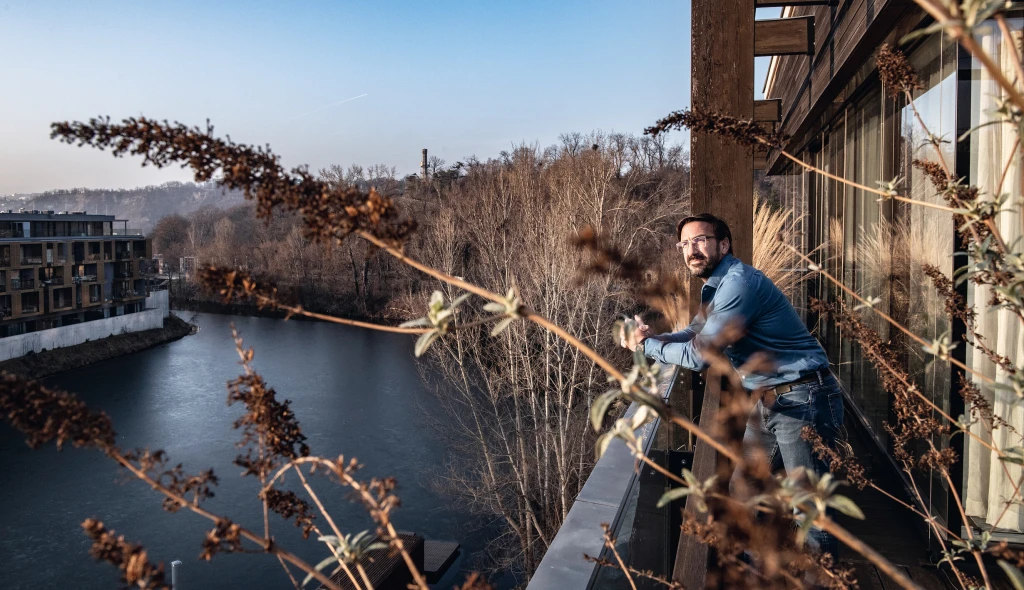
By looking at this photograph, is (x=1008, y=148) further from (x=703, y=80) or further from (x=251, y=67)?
(x=251, y=67)

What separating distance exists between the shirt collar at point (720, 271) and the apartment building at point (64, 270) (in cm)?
3952

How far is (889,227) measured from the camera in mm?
3361

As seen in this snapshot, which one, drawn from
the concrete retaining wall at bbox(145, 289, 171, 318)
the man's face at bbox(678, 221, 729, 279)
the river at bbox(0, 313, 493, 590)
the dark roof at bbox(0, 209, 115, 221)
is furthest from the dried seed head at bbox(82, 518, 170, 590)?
the concrete retaining wall at bbox(145, 289, 171, 318)

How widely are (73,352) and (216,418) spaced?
49.2 feet

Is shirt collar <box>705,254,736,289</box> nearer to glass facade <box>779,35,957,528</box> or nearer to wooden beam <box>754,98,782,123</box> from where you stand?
glass facade <box>779,35,957,528</box>

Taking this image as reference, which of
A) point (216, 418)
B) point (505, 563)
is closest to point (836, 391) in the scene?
point (505, 563)

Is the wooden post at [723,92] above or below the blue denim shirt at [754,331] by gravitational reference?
above

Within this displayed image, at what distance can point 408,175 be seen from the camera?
35.9m

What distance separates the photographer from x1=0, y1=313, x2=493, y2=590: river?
1723 centimetres

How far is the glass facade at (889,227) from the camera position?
8.33 ft

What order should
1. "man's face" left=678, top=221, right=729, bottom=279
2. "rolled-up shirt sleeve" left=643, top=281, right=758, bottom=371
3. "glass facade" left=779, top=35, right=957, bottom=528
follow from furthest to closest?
"glass facade" left=779, top=35, right=957, bottom=528, "man's face" left=678, top=221, right=729, bottom=279, "rolled-up shirt sleeve" left=643, top=281, right=758, bottom=371

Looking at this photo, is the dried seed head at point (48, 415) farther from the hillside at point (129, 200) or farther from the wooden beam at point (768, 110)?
the hillside at point (129, 200)

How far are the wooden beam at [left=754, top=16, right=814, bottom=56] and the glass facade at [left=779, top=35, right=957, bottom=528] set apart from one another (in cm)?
32

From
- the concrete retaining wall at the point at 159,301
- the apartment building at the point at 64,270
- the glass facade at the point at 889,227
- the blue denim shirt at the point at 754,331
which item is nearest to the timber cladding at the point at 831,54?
the glass facade at the point at 889,227
